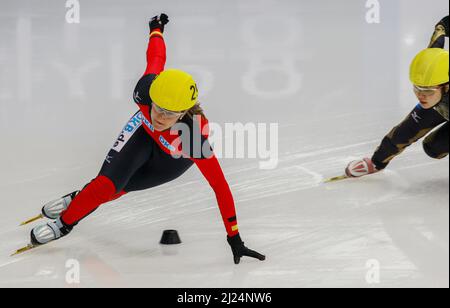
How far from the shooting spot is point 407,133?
15.4 feet

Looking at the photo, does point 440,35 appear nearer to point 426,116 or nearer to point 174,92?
point 426,116

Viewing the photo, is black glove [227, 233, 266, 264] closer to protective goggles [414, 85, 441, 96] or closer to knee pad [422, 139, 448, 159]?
protective goggles [414, 85, 441, 96]

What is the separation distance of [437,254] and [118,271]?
1.48 metres

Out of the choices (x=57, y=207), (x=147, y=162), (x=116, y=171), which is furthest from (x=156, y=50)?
(x=57, y=207)

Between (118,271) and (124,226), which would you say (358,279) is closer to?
(118,271)

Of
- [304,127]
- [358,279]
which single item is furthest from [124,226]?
[304,127]

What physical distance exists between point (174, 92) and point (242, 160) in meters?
1.87

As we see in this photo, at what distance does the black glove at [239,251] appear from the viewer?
3.72m

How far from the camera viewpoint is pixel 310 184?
4.85 meters

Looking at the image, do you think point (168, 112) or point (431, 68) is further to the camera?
point (431, 68)

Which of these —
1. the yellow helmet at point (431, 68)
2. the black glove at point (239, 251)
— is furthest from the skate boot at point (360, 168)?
the black glove at point (239, 251)

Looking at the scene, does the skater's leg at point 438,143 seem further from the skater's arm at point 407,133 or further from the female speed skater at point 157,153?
the female speed skater at point 157,153

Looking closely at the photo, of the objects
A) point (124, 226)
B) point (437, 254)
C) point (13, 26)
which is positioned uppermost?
point (13, 26)

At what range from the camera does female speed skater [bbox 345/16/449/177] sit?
3726 mm
